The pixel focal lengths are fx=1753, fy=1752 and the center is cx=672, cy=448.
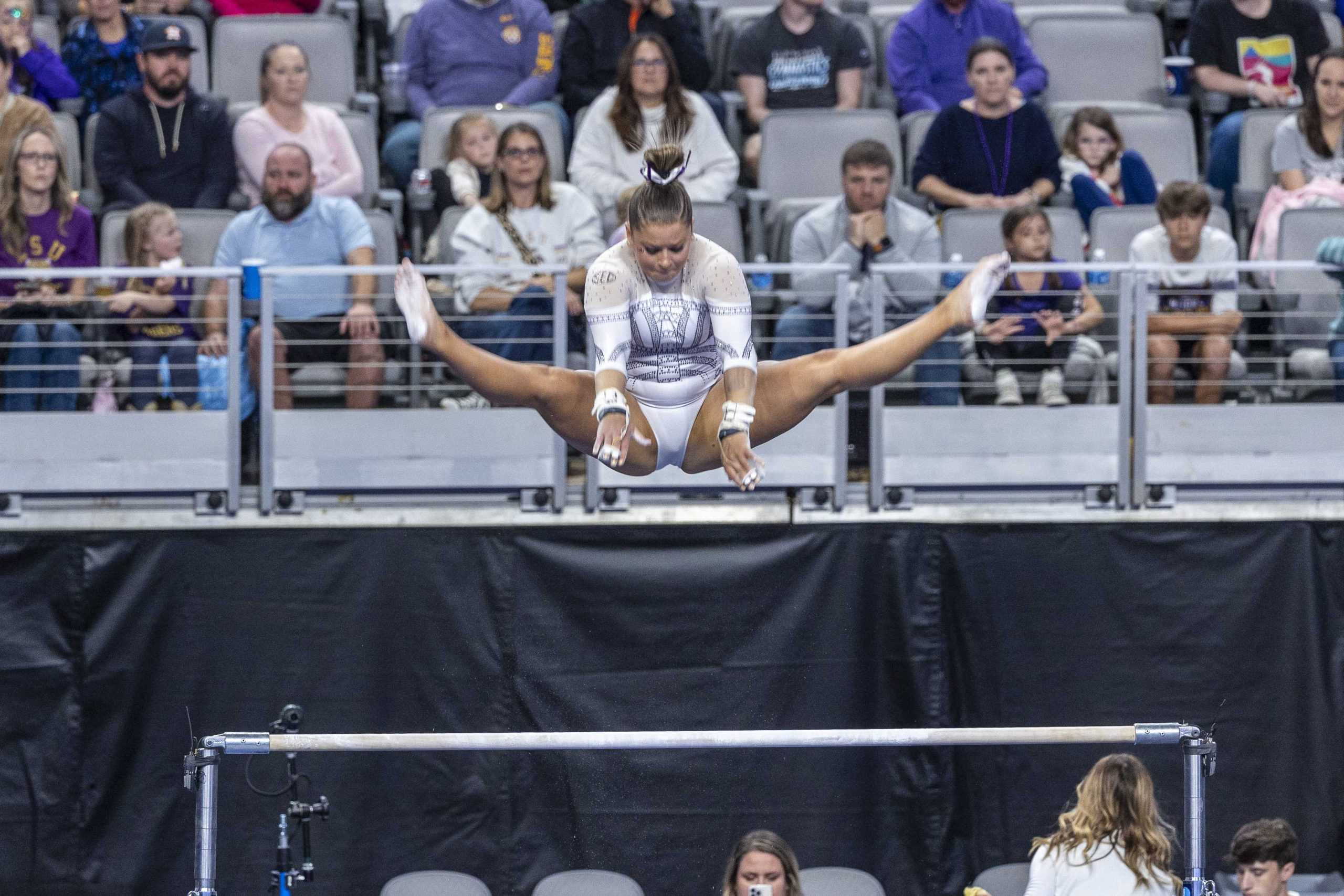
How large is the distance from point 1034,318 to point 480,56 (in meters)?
3.15

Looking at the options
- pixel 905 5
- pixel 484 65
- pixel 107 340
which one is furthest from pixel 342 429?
pixel 905 5

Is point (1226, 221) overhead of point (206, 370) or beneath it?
overhead

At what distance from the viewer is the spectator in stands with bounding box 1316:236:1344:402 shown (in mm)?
6734

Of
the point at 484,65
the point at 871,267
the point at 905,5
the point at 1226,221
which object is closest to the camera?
the point at 871,267

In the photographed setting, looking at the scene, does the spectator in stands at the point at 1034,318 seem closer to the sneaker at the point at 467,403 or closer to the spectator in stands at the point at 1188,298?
the spectator in stands at the point at 1188,298

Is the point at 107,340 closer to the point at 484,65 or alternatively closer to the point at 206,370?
the point at 206,370

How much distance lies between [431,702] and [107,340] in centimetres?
197

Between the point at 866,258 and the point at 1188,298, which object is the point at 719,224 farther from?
the point at 1188,298

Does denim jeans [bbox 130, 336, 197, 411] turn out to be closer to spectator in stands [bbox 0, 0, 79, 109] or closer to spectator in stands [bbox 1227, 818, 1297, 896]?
spectator in stands [bbox 0, 0, 79, 109]

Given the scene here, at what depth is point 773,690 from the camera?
23.3 ft

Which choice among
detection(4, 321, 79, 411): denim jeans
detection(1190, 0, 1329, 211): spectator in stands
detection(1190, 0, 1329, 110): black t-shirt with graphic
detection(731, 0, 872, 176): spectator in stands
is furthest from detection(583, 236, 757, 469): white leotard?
detection(1190, 0, 1329, 110): black t-shirt with graphic

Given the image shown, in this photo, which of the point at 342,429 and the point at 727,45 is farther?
the point at 727,45

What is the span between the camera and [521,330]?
23.0 ft

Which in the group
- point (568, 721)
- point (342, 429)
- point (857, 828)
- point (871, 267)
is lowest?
point (857, 828)
